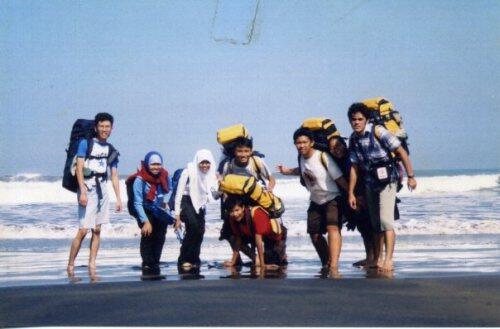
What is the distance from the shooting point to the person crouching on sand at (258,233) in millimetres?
9469

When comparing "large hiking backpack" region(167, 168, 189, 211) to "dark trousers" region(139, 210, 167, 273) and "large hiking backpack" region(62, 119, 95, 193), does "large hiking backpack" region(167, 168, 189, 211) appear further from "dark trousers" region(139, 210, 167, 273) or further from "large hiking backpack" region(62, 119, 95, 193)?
"large hiking backpack" region(62, 119, 95, 193)

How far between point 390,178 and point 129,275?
2.97m

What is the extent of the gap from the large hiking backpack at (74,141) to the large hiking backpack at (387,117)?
10.2 feet

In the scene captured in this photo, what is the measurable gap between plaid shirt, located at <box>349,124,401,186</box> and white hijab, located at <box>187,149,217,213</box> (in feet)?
7.26

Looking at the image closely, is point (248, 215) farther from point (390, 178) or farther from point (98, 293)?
point (98, 293)

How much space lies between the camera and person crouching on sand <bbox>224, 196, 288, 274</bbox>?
9469 millimetres

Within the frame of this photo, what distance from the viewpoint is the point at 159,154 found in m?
10.4

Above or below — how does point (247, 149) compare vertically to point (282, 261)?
above

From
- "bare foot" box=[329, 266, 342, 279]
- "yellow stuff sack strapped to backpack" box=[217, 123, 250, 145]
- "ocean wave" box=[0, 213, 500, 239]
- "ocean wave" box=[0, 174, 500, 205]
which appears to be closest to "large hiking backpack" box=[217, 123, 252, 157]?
"yellow stuff sack strapped to backpack" box=[217, 123, 250, 145]

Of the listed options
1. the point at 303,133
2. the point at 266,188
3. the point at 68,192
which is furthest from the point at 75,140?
the point at 68,192

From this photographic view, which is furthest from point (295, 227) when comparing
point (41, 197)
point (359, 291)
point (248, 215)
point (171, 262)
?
point (41, 197)

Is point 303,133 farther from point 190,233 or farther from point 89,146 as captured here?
point 89,146

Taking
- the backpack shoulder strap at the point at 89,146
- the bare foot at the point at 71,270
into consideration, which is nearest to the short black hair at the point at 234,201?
the backpack shoulder strap at the point at 89,146

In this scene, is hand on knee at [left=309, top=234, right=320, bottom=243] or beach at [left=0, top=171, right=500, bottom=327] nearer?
beach at [left=0, top=171, right=500, bottom=327]
